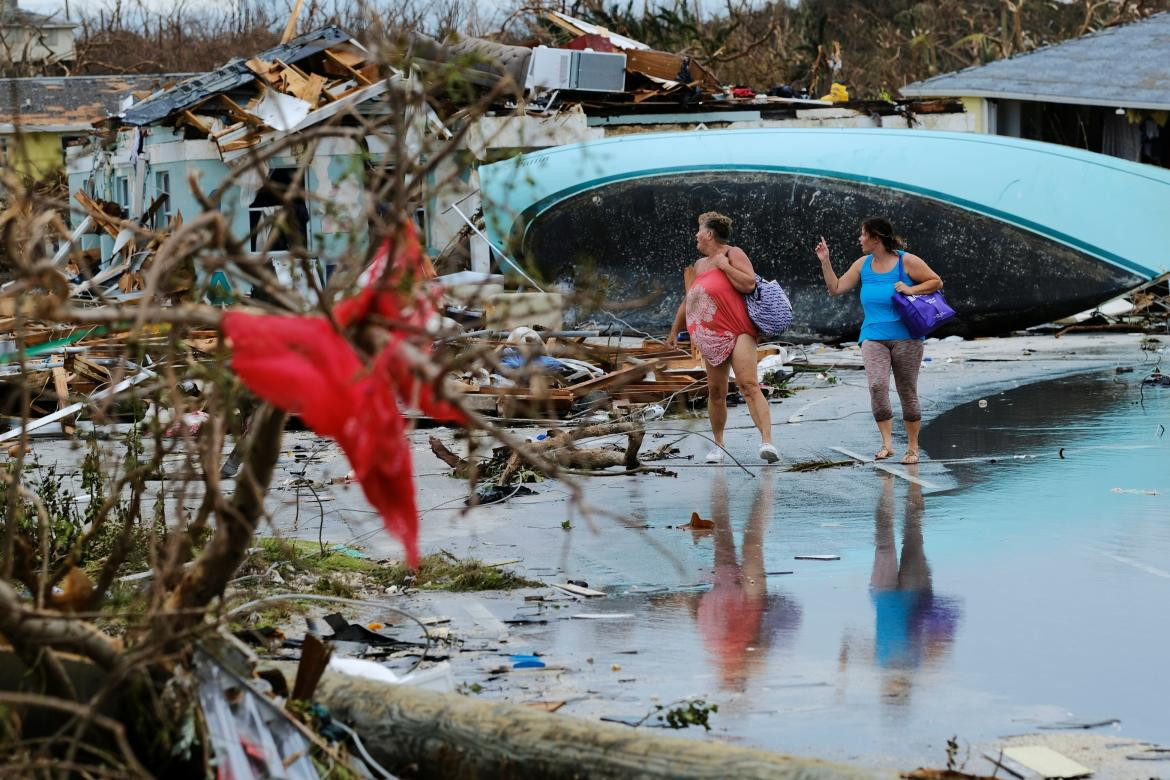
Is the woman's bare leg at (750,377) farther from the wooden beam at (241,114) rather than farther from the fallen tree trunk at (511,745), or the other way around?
the wooden beam at (241,114)

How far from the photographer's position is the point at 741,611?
7.34m

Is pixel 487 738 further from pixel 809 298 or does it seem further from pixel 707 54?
pixel 707 54

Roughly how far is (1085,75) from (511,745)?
24084 mm

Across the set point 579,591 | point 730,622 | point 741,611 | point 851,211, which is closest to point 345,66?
point 851,211

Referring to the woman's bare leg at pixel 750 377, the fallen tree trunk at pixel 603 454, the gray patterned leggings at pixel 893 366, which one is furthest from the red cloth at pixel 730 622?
the gray patterned leggings at pixel 893 366

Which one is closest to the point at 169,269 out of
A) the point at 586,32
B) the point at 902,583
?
the point at 902,583

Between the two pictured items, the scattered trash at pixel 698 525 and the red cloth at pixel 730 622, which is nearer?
the red cloth at pixel 730 622

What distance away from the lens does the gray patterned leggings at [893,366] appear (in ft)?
38.5

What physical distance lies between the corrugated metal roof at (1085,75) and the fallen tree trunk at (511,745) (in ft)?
72.2

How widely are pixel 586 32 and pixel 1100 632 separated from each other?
23.6 m

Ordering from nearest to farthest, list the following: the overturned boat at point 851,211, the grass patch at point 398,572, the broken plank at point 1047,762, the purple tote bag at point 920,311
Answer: the broken plank at point 1047,762, the grass patch at point 398,572, the purple tote bag at point 920,311, the overturned boat at point 851,211

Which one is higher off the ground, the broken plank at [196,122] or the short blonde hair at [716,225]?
the broken plank at [196,122]

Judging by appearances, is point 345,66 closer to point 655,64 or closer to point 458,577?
point 655,64

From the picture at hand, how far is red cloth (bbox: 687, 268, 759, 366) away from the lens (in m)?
11.6
